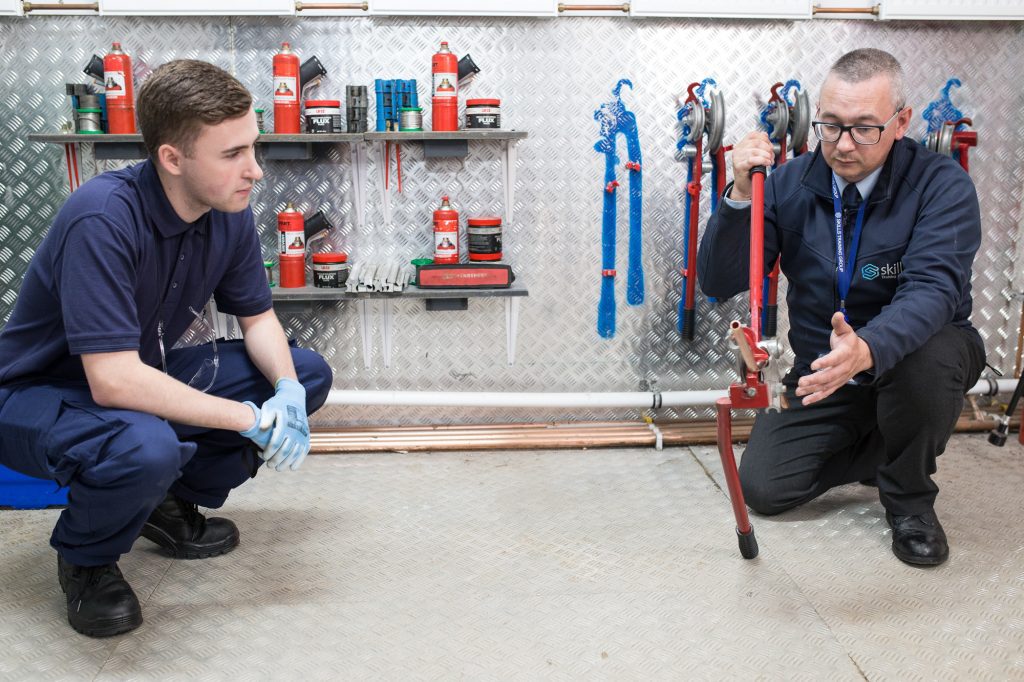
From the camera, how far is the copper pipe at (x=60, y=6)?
2.98 meters

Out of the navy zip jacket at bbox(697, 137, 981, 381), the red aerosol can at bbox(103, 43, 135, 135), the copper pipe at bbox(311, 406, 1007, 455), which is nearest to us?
the navy zip jacket at bbox(697, 137, 981, 381)

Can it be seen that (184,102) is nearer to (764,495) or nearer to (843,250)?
(843,250)

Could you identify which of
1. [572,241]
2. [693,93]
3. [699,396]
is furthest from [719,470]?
[693,93]

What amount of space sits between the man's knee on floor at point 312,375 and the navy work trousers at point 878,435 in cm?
119

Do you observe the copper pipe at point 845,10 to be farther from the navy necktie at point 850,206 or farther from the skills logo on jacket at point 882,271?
the skills logo on jacket at point 882,271

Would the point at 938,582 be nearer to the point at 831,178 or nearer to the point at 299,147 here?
the point at 831,178

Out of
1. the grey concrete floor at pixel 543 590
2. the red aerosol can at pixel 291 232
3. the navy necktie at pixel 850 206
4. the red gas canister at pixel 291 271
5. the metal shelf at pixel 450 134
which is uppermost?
the metal shelf at pixel 450 134

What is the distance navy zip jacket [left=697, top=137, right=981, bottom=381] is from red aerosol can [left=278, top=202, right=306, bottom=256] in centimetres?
136

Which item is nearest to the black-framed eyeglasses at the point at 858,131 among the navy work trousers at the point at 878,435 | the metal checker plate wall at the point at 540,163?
the navy work trousers at the point at 878,435

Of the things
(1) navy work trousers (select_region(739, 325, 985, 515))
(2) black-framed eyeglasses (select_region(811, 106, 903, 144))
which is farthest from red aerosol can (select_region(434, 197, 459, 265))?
(2) black-framed eyeglasses (select_region(811, 106, 903, 144))

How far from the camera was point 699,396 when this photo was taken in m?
3.32

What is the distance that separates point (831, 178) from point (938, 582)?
107cm

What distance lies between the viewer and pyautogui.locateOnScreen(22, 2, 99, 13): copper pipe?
298 cm

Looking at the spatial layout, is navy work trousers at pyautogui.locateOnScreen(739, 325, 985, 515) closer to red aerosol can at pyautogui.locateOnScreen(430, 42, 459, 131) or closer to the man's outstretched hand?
the man's outstretched hand
